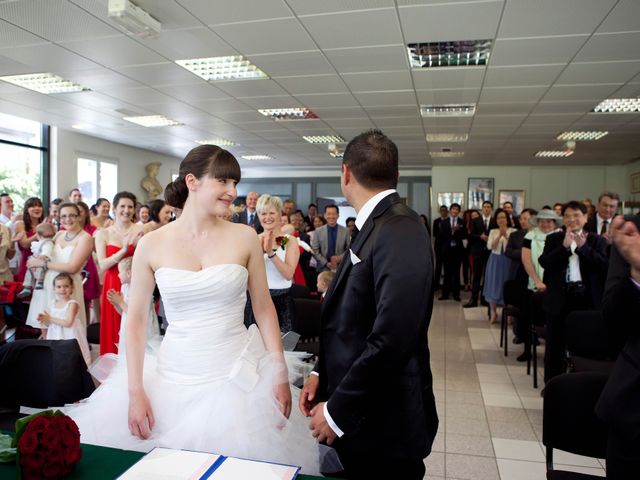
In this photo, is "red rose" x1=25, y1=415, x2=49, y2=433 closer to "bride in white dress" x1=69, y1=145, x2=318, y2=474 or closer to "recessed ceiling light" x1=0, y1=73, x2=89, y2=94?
"bride in white dress" x1=69, y1=145, x2=318, y2=474

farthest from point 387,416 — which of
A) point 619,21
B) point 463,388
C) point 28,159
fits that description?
point 28,159

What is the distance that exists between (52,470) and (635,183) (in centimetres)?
1525

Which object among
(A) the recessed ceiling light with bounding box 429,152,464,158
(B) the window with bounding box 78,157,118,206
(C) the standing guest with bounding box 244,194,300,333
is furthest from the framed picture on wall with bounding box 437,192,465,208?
(C) the standing guest with bounding box 244,194,300,333

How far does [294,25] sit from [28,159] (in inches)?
296

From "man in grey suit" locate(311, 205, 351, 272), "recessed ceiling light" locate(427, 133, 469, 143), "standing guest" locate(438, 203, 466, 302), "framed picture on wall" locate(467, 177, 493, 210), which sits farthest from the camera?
"framed picture on wall" locate(467, 177, 493, 210)

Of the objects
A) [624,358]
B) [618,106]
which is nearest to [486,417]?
[624,358]

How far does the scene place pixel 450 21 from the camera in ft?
14.0

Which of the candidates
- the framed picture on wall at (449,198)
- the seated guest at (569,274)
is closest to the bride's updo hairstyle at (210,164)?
the seated guest at (569,274)

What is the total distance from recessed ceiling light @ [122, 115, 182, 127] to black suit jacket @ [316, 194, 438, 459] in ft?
26.0

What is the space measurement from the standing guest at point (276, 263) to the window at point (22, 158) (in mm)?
7674

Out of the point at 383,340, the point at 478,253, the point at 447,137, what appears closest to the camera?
the point at 383,340

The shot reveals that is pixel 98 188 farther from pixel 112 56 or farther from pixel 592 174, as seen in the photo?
pixel 592 174

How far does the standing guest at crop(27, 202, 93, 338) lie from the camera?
416 cm

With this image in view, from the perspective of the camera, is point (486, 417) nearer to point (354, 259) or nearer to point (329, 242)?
point (354, 259)
